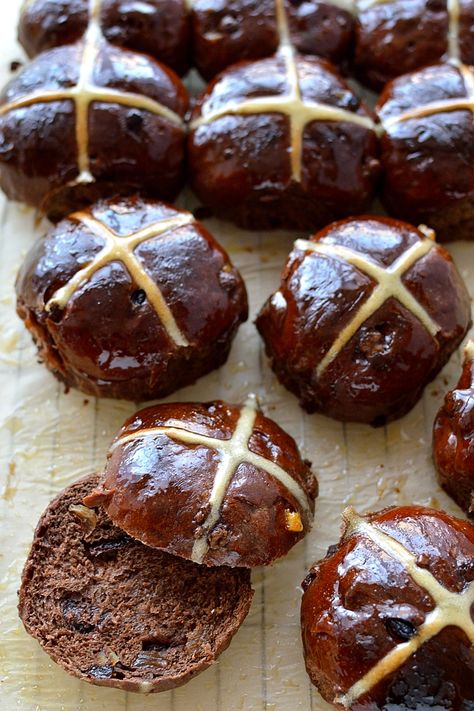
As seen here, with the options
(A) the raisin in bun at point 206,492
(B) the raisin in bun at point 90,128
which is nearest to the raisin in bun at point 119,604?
(A) the raisin in bun at point 206,492

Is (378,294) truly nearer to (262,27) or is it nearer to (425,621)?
(425,621)

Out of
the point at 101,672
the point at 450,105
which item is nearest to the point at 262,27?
the point at 450,105

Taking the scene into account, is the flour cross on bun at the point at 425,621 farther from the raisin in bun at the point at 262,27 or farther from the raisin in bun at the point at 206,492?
the raisin in bun at the point at 262,27

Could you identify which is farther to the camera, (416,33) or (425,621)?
(416,33)

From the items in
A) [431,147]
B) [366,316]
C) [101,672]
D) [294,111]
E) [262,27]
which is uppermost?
[262,27]

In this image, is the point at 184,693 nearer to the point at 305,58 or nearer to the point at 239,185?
the point at 239,185

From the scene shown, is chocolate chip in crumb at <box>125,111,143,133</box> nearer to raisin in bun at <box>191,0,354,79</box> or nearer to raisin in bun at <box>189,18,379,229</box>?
raisin in bun at <box>189,18,379,229</box>

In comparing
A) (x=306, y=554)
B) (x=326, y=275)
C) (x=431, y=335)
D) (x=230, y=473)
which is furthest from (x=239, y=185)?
(x=306, y=554)
